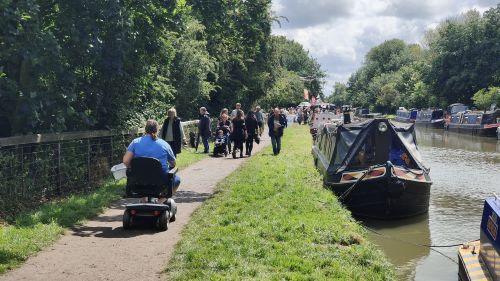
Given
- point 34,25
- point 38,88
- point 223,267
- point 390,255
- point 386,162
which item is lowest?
point 390,255

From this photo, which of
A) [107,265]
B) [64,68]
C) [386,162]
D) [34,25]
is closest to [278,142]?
[386,162]

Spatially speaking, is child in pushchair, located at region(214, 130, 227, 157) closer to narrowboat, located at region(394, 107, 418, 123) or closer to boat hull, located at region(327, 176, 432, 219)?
boat hull, located at region(327, 176, 432, 219)

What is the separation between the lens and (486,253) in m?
6.68

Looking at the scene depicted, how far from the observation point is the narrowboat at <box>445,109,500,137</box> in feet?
127

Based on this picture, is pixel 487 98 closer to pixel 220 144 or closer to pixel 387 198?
pixel 220 144

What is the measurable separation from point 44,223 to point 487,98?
44.9 m

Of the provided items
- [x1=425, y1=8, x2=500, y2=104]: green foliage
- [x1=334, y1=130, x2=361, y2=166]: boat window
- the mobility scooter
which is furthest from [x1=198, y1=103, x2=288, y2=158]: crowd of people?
[x1=425, y1=8, x2=500, y2=104]: green foliage

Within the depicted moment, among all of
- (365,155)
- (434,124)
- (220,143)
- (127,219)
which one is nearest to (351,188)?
(365,155)

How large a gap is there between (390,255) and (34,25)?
271 inches

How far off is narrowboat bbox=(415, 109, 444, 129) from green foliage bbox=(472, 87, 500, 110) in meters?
4.65

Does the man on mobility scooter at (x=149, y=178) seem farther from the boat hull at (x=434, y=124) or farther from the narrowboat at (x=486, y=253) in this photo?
the boat hull at (x=434, y=124)

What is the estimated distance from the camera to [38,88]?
10094 millimetres

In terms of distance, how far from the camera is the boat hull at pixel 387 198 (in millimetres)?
11297

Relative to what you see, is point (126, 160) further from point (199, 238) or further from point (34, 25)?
point (34, 25)
